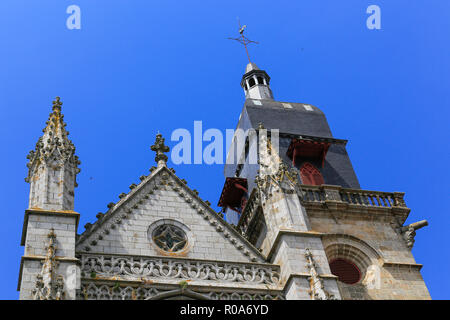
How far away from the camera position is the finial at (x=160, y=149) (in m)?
21.1

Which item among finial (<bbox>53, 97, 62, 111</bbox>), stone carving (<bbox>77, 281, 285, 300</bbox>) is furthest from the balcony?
finial (<bbox>53, 97, 62, 111</bbox>)

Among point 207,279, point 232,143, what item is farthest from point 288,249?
point 232,143

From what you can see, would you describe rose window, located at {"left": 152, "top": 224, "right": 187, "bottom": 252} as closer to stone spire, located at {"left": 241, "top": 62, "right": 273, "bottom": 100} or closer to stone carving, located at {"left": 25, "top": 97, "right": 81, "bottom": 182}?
stone carving, located at {"left": 25, "top": 97, "right": 81, "bottom": 182}

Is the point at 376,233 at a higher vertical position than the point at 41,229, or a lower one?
higher

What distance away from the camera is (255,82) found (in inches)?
1329

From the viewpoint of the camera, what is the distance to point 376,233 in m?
21.5

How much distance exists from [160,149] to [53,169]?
181 inches

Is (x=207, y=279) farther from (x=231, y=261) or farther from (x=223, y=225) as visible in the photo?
(x=223, y=225)

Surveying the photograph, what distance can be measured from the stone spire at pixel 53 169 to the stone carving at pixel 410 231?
35.6 ft

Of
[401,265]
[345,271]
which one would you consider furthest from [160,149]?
[401,265]

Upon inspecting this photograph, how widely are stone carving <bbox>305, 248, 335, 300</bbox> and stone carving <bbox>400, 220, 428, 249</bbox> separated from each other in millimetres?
5451

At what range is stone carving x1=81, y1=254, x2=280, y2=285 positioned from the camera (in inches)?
647
